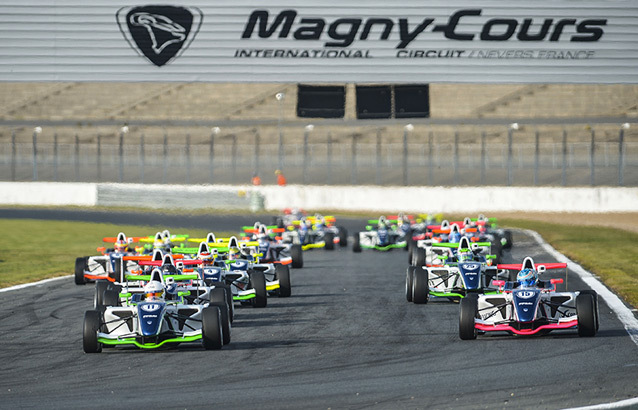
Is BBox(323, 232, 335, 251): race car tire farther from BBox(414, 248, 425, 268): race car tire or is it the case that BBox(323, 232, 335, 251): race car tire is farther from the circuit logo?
the circuit logo

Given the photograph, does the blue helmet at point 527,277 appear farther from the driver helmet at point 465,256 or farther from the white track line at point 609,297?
the driver helmet at point 465,256

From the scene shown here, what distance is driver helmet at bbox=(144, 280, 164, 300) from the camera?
13.7 meters

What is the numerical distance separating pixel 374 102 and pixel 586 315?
32052mm

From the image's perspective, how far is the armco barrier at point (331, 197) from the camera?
44812 millimetres

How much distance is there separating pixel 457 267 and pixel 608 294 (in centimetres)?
296

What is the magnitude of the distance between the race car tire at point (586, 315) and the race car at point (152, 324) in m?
4.24

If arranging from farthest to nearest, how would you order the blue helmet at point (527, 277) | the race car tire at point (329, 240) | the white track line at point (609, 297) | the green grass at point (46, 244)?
the race car tire at point (329, 240)
the green grass at point (46, 244)
the white track line at point (609, 297)
the blue helmet at point (527, 277)

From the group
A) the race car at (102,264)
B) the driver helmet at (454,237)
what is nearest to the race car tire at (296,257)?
the driver helmet at (454,237)

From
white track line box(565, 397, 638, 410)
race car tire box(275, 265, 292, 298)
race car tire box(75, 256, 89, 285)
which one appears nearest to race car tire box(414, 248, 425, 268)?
race car tire box(275, 265, 292, 298)

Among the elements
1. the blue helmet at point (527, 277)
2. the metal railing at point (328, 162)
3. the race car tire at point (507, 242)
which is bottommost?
the race car tire at point (507, 242)

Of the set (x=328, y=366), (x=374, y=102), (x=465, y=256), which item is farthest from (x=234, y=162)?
(x=328, y=366)

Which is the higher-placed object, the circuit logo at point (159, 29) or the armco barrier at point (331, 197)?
the circuit logo at point (159, 29)

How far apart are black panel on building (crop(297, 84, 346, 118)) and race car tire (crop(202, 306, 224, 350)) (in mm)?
32500

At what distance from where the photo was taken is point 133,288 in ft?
47.3
